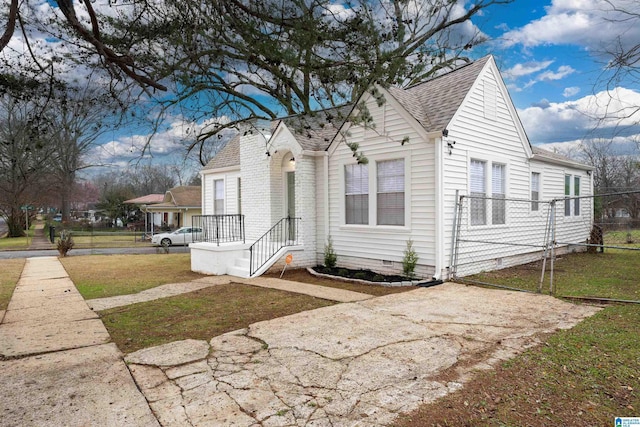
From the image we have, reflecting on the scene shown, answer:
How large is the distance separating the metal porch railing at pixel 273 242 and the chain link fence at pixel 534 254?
15.5 ft

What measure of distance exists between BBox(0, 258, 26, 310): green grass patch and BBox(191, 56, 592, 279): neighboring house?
14.6 feet

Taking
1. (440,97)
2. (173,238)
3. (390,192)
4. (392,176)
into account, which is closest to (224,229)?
(390,192)

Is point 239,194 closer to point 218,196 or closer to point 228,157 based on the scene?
point 218,196

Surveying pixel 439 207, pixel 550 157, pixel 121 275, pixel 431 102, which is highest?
pixel 431 102

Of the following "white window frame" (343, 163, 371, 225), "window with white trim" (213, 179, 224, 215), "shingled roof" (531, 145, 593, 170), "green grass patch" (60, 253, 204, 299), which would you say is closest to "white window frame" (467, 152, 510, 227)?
"shingled roof" (531, 145, 593, 170)

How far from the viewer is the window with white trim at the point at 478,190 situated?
Answer: 994 cm

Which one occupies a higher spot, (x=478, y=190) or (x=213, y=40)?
(x=213, y=40)

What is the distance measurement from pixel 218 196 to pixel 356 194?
23.9ft

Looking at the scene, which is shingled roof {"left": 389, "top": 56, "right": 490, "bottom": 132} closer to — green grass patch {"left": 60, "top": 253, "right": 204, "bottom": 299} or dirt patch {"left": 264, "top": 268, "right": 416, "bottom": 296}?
dirt patch {"left": 264, "top": 268, "right": 416, "bottom": 296}

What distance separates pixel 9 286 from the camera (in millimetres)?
9609

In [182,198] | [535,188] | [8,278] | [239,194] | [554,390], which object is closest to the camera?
[554,390]

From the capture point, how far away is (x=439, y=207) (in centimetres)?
877

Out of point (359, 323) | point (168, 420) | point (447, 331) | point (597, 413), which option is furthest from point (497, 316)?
point (168, 420)

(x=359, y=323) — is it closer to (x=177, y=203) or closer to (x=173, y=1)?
(x=173, y=1)
